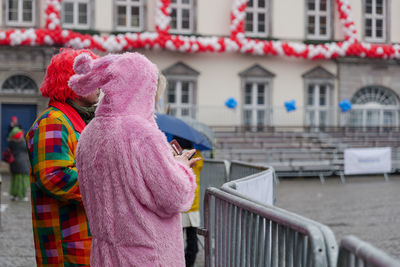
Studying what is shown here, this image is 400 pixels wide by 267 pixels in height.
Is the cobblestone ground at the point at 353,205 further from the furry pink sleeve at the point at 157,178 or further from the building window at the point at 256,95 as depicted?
the building window at the point at 256,95

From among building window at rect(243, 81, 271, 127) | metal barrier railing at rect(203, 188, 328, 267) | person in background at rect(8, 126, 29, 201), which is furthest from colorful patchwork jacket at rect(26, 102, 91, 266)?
building window at rect(243, 81, 271, 127)

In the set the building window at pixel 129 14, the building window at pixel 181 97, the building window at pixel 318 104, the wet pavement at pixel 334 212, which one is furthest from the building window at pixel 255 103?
the wet pavement at pixel 334 212

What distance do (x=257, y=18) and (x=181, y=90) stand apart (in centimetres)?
464

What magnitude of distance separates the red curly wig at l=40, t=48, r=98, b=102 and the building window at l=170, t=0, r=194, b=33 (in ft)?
74.8

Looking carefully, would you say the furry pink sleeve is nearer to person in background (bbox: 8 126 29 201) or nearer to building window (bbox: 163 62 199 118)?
person in background (bbox: 8 126 29 201)

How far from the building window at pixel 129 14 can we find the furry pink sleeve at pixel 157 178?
76.2ft

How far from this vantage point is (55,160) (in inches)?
126

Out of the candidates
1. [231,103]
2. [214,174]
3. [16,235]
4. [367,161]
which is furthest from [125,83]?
[231,103]

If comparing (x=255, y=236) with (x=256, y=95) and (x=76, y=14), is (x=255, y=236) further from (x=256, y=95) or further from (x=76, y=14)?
(x=256, y=95)

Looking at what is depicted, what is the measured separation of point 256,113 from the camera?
2644cm

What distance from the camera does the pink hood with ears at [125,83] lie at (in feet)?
9.13

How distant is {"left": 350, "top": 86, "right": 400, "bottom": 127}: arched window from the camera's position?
1041 inches

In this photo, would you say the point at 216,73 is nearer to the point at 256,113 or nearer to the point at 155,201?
the point at 256,113

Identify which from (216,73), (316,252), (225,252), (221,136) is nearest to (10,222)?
(225,252)
